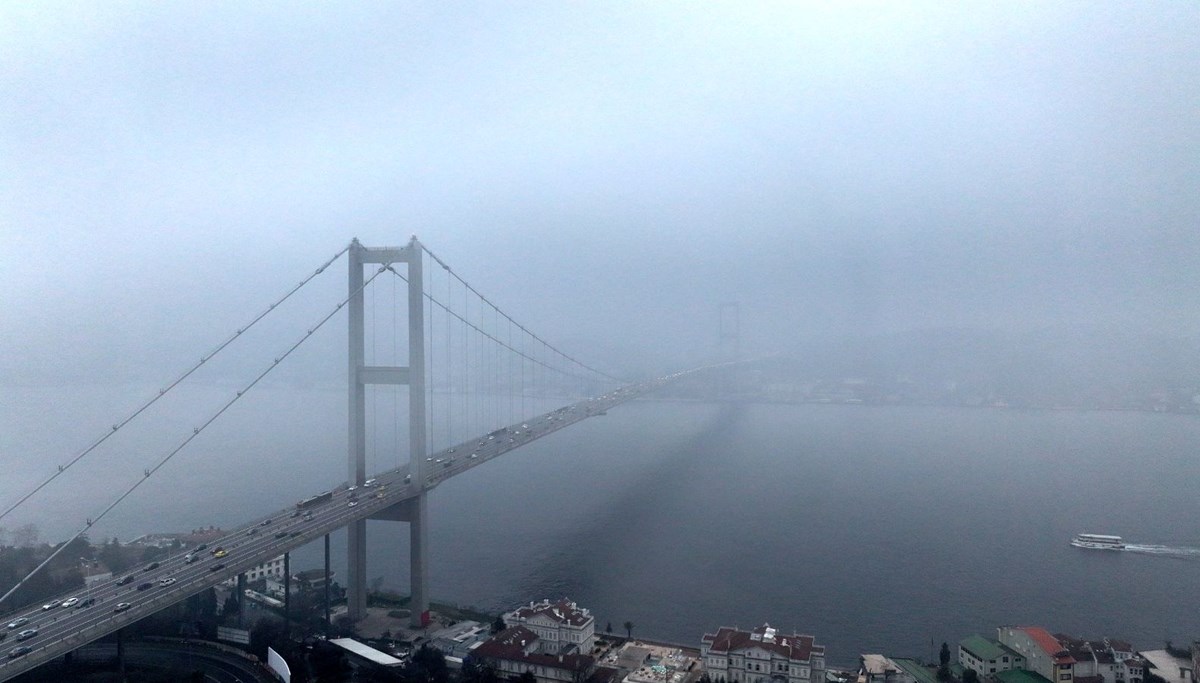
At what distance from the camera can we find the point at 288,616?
15.7ft

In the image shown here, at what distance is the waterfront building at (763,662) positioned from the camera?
13.8 feet

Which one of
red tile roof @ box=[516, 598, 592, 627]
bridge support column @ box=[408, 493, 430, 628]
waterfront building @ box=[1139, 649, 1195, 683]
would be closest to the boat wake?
waterfront building @ box=[1139, 649, 1195, 683]

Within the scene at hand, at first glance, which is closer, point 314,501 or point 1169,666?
point 1169,666

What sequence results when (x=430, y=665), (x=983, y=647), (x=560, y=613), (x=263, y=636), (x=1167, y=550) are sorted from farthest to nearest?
(x=1167, y=550) < (x=560, y=613) < (x=983, y=647) < (x=263, y=636) < (x=430, y=665)

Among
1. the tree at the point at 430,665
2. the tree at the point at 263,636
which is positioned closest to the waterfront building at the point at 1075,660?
the tree at the point at 430,665

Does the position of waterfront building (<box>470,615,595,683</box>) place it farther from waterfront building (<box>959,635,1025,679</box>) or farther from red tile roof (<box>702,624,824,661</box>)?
waterfront building (<box>959,635,1025,679</box>)

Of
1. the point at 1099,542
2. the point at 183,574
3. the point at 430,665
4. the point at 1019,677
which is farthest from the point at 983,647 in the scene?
the point at 183,574

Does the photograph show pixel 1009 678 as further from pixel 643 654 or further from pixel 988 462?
pixel 988 462

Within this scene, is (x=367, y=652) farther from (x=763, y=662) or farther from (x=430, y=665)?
(x=763, y=662)

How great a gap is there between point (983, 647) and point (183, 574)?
4388 mm

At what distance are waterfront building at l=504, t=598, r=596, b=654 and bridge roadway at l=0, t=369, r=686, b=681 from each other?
48.3 inches

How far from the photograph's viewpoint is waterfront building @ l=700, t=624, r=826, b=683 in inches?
166

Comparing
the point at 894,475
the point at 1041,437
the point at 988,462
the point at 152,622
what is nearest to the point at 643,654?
the point at 152,622

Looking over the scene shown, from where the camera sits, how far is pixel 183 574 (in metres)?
3.84
